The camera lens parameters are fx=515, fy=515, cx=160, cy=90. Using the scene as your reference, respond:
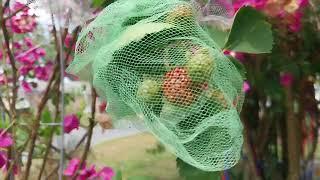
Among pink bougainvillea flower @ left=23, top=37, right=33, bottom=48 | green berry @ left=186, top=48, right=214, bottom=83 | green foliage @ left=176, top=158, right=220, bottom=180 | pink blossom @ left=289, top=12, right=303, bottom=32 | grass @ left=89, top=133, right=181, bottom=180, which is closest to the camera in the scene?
green berry @ left=186, top=48, right=214, bottom=83

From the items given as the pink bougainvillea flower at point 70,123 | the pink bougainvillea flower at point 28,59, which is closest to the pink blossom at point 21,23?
the pink bougainvillea flower at point 28,59

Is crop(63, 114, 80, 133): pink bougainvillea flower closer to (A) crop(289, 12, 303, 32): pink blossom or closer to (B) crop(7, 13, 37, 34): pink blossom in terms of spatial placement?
(B) crop(7, 13, 37, 34): pink blossom

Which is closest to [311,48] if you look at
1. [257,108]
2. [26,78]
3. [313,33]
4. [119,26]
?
[313,33]

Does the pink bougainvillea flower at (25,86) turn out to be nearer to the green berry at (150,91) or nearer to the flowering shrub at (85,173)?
the flowering shrub at (85,173)

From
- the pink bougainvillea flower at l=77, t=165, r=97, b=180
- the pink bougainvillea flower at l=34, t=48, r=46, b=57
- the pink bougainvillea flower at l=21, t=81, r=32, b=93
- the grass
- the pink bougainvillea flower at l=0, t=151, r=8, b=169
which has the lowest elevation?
the grass

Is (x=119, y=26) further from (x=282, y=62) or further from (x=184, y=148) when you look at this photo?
(x=282, y=62)

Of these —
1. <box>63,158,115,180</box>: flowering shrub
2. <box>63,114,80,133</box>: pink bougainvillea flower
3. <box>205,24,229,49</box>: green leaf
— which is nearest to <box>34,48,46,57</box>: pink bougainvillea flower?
<box>63,114,80,133</box>: pink bougainvillea flower

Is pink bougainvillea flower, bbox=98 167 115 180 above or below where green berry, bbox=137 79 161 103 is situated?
below
